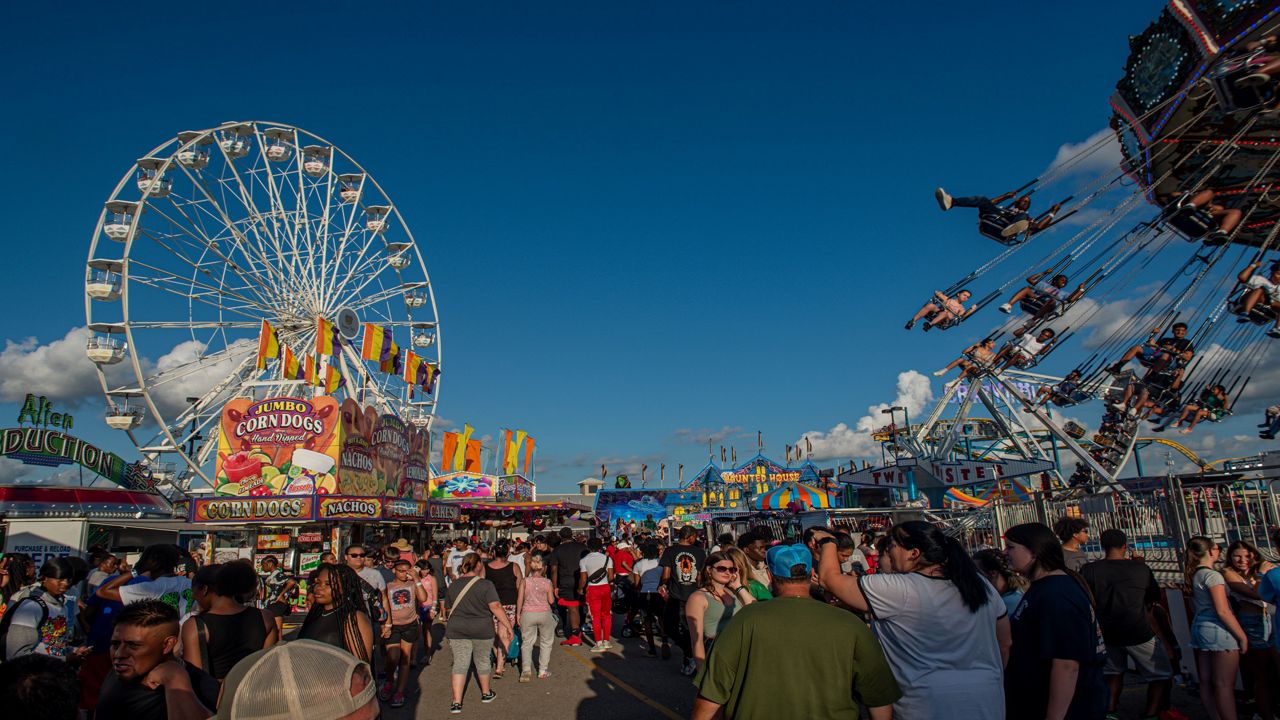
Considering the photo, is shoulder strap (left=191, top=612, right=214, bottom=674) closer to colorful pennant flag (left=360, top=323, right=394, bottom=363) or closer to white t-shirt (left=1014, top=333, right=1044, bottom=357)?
white t-shirt (left=1014, top=333, right=1044, bottom=357)

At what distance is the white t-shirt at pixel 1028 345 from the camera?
16766 mm

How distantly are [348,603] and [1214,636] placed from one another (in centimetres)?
591

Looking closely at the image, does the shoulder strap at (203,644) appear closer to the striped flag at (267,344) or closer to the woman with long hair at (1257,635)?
the woman with long hair at (1257,635)

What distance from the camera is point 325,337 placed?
2880 cm

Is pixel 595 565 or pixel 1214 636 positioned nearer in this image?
pixel 1214 636

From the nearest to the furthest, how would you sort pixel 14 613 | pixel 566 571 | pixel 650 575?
1. pixel 14 613
2. pixel 650 575
3. pixel 566 571

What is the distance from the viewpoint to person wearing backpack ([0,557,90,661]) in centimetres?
494

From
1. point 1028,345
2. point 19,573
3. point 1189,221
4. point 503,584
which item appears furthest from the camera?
point 1028,345

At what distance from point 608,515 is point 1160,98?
43886mm

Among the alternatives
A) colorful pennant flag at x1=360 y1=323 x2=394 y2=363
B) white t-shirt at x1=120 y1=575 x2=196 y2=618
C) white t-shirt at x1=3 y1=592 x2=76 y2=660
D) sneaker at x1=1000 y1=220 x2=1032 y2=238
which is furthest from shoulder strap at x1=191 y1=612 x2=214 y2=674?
colorful pennant flag at x1=360 y1=323 x2=394 y2=363

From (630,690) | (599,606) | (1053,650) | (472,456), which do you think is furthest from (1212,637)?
(472,456)

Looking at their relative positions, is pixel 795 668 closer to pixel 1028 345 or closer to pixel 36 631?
pixel 36 631

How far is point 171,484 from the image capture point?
2986 centimetres

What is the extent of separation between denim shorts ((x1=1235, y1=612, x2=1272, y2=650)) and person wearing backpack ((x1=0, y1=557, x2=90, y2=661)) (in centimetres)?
806
